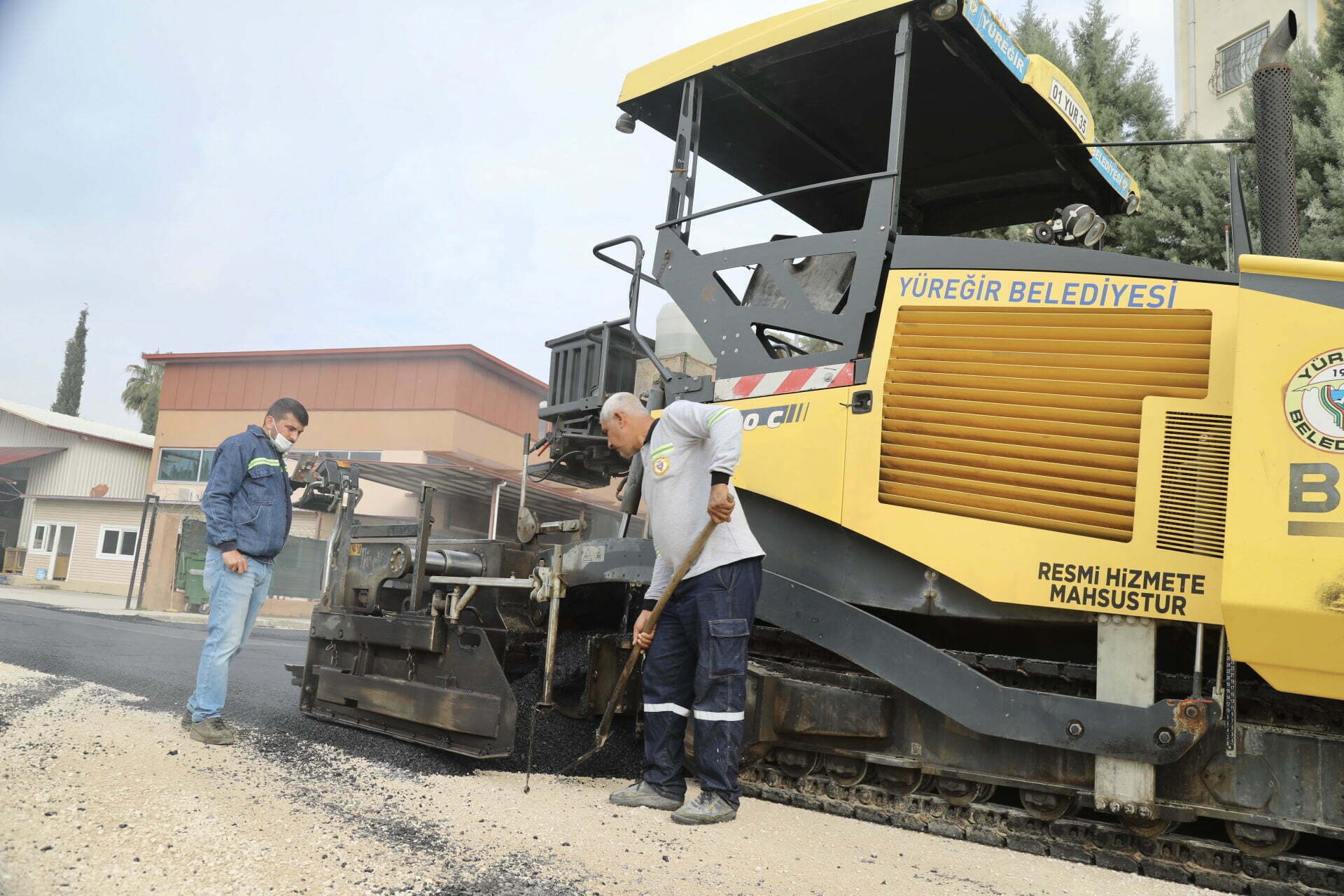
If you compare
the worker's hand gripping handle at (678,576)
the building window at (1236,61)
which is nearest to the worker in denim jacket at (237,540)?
the worker's hand gripping handle at (678,576)

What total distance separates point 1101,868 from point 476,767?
265 cm

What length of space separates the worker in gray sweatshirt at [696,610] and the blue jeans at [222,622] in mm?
2122

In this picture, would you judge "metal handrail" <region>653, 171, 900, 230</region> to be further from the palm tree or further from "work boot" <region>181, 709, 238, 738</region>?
the palm tree

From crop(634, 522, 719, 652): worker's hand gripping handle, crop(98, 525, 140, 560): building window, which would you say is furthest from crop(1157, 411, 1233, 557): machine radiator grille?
crop(98, 525, 140, 560): building window

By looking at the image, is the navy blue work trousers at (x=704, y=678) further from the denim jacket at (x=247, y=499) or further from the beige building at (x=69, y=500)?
the beige building at (x=69, y=500)

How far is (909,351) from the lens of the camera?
12.0 ft

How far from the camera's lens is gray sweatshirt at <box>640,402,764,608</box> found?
370 cm

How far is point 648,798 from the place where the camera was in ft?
12.3

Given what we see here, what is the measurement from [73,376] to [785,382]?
55086 mm

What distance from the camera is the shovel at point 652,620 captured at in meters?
3.67

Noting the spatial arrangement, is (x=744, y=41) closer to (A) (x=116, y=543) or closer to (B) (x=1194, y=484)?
(B) (x=1194, y=484)

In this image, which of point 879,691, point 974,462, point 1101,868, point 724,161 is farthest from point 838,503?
point 724,161

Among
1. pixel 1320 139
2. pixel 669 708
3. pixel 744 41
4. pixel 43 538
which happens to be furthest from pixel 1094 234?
pixel 43 538

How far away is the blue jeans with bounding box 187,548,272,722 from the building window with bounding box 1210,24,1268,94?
17.0 m
